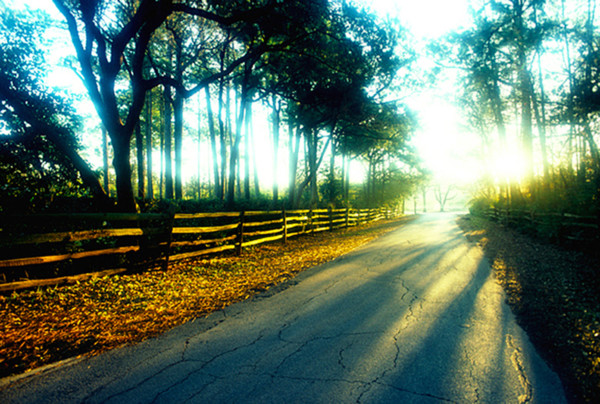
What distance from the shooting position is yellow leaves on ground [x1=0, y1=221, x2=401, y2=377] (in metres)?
3.47

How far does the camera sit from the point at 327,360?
3.07 metres

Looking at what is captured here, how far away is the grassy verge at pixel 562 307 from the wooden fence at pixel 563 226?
75cm

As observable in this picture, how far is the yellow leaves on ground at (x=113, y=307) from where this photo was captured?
347 cm

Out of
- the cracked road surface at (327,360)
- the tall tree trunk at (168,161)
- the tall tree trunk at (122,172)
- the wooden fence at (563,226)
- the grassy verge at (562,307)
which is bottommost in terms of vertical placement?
the grassy verge at (562,307)

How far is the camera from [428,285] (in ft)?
19.7

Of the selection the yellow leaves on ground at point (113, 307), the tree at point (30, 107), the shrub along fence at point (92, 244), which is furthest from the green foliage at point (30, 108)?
the yellow leaves on ground at point (113, 307)

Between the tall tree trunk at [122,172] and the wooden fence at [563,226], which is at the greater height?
the tall tree trunk at [122,172]

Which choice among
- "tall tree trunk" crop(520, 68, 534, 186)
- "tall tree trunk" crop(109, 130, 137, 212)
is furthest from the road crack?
"tall tree trunk" crop(520, 68, 534, 186)

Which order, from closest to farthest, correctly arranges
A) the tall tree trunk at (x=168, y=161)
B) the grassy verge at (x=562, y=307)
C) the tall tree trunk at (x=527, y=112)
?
the grassy verge at (x=562, y=307) → the tall tree trunk at (x=527, y=112) → the tall tree trunk at (x=168, y=161)

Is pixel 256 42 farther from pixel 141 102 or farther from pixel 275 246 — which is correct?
pixel 275 246

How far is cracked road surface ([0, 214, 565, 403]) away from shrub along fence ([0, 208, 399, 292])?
3.12 metres

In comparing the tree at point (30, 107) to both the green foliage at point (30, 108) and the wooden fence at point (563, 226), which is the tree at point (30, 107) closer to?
the green foliage at point (30, 108)

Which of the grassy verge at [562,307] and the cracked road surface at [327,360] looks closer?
the cracked road surface at [327,360]

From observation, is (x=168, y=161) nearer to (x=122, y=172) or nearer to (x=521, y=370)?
(x=122, y=172)
